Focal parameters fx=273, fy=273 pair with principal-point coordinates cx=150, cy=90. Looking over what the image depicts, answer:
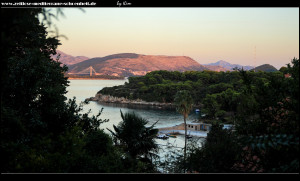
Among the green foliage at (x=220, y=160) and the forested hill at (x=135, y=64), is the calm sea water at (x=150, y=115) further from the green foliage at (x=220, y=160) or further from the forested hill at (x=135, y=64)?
the forested hill at (x=135, y=64)

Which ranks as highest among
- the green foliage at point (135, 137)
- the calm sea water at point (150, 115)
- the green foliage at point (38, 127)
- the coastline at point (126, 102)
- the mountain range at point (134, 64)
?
the mountain range at point (134, 64)

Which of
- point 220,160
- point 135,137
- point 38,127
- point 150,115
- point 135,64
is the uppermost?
point 135,64

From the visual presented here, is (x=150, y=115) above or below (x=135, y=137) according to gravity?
below

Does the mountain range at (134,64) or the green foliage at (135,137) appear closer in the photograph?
the green foliage at (135,137)

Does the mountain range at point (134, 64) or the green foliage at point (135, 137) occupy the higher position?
the mountain range at point (134, 64)

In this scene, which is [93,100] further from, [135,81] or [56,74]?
[56,74]

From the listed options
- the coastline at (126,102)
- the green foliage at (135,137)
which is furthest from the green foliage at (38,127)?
the coastline at (126,102)

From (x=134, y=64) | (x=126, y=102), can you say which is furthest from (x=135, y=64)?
(x=126, y=102)

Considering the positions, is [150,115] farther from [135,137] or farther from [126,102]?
[135,137]
